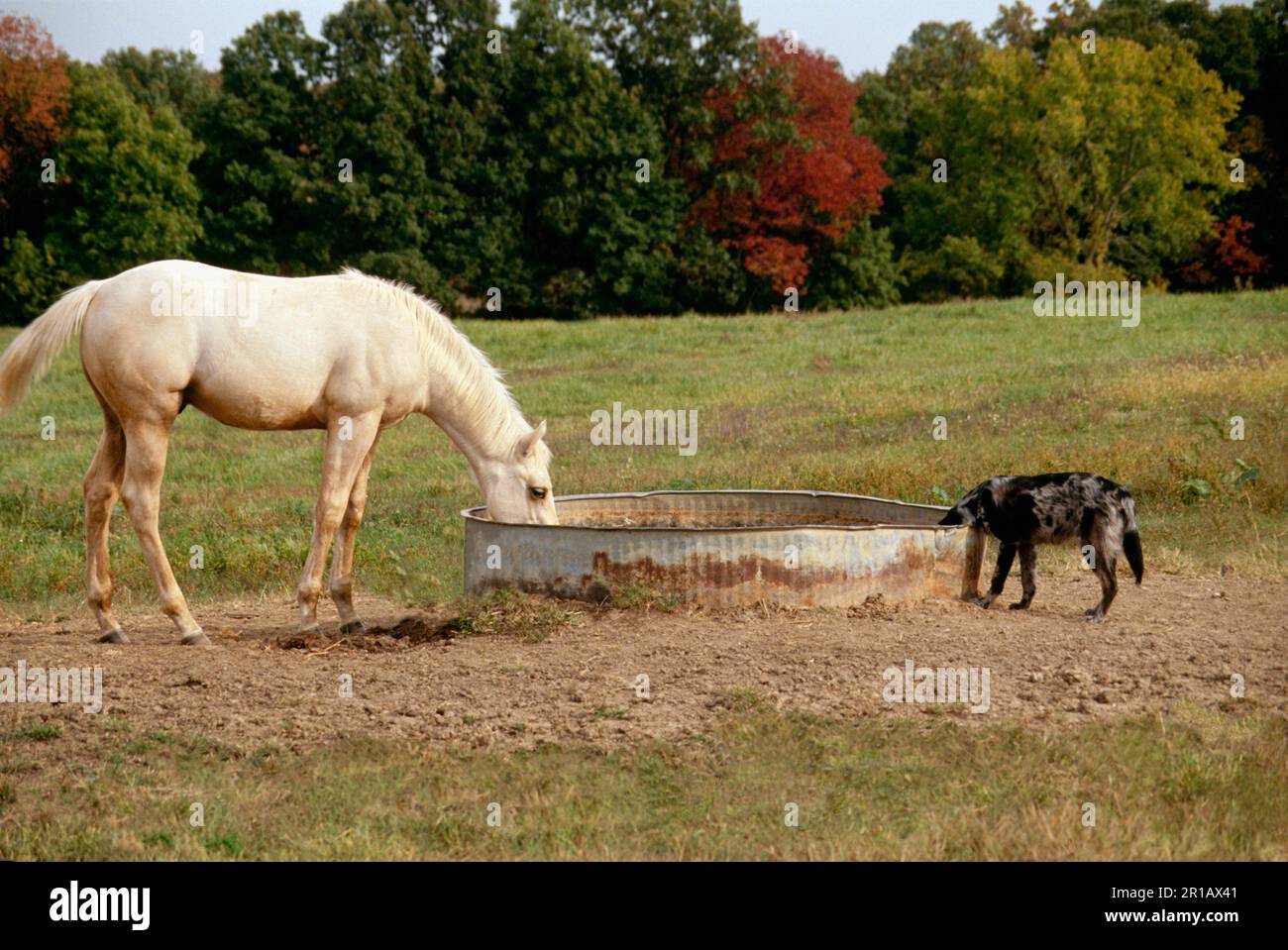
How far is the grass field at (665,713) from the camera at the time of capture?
5.18 m

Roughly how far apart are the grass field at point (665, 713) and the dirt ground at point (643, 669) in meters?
0.03

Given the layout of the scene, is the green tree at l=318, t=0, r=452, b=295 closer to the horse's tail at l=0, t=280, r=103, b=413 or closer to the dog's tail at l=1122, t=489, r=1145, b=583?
the horse's tail at l=0, t=280, r=103, b=413

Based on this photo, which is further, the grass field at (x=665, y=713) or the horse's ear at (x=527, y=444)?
the horse's ear at (x=527, y=444)

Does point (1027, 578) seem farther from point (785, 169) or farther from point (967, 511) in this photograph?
point (785, 169)

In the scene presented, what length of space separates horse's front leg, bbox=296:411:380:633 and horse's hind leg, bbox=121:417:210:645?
696mm

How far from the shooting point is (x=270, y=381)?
8.09m

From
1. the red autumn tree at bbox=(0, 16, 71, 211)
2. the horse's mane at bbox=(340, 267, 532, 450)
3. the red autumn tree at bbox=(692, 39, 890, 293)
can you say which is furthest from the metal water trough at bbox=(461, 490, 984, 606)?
the red autumn tree at bbox=(0, 16, 71, 211)

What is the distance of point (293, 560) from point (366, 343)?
373cm

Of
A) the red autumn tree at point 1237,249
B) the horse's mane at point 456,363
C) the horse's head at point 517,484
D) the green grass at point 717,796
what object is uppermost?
the red autumn tree at point 1237,249

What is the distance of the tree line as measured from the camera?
40.9 meters

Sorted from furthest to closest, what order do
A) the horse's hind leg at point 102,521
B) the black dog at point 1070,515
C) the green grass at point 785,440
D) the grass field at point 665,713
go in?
the green grass at point 785,440 < the black dog at point 1070,515 < the horse's hind leg at point 102,521 < the grass field at point 665,713

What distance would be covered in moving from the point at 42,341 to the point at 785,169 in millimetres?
36166

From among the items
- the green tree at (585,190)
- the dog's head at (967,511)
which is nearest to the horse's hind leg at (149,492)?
the dog's head at (967,511)

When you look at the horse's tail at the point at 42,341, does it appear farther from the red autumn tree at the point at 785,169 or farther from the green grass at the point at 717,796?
the red autumn tree at the point at 785,169
